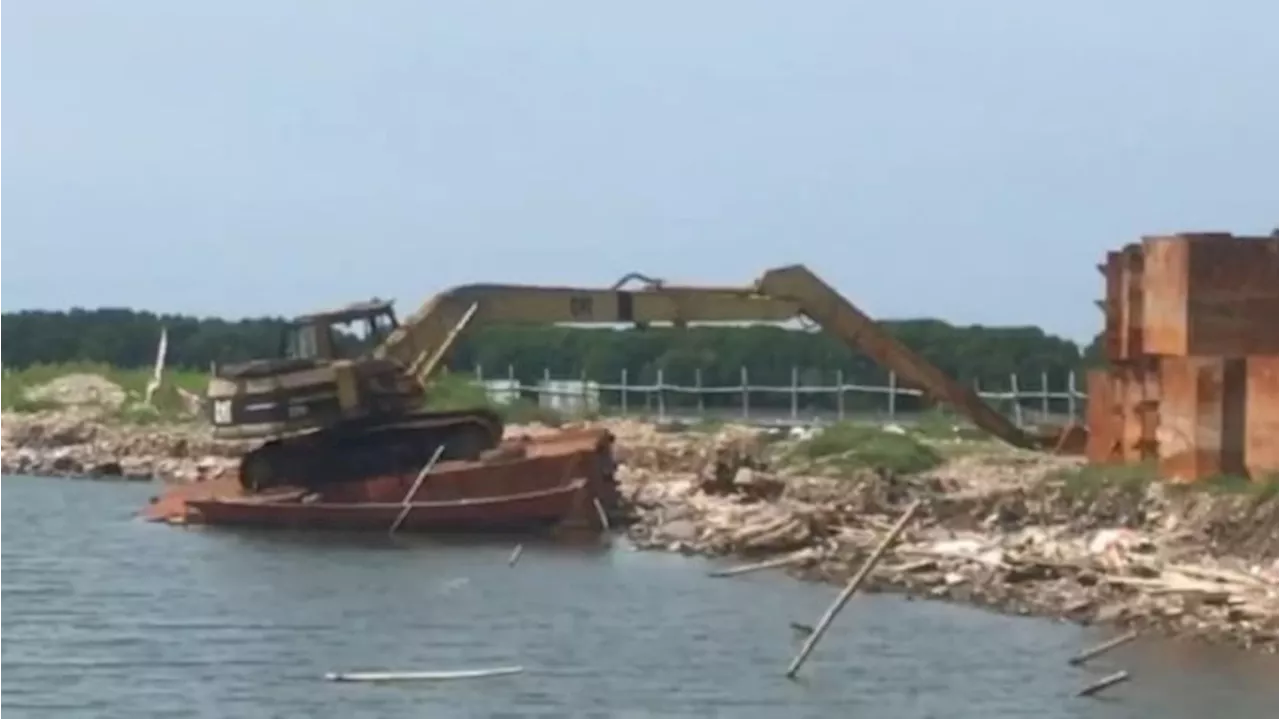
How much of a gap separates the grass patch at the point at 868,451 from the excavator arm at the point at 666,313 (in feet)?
3.71

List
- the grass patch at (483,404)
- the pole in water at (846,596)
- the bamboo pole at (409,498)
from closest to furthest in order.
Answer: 1. the pole in water at (846,596)
2. the bamboo pole at (409,498)
3. the grass patch at (483,404)

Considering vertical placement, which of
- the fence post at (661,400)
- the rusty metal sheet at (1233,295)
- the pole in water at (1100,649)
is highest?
the rusty metal sheet at (1233,295)

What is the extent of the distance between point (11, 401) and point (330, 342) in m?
27.1

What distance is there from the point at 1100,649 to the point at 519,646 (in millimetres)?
5761

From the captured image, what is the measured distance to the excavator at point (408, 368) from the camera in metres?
38.6

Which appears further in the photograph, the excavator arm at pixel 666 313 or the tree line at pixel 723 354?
the tree line at pixel 723 354

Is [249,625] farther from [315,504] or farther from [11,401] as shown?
[11,401]

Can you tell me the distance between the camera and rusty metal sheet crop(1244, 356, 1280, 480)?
3306 cm

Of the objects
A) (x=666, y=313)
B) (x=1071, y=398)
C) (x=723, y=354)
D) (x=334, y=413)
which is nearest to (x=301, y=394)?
(x=334, y=413)

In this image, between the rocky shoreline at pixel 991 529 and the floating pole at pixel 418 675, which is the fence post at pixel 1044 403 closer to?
the rocky shoreline at pixel 991 529

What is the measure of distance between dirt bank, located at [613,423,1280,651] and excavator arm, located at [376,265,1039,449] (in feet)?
5.05

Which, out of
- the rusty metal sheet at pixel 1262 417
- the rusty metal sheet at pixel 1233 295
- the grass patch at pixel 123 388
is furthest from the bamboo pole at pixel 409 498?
the grass patch at pixel 123 388

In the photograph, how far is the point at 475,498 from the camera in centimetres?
3872

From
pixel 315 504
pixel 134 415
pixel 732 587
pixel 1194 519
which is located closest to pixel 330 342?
pixel 315 504
